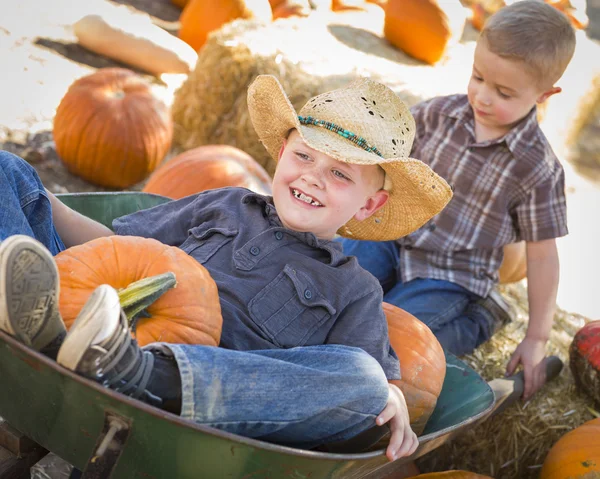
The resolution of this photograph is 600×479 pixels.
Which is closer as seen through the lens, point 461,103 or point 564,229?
point 564,229

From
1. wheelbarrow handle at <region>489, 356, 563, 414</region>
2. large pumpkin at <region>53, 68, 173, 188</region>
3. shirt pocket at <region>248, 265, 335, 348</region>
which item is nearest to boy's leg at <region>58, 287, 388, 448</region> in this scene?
shirt pocket at <region>248, 265, 335, 348</region>

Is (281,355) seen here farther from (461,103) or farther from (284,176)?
(461,103)

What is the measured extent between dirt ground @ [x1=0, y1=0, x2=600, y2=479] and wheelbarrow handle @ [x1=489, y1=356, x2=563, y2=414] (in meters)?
1.51

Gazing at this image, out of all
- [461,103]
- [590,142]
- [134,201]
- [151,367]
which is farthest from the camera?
[590,142]

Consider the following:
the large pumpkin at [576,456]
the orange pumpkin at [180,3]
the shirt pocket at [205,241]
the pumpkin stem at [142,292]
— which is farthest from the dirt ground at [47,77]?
the pumpkin stem at [142,292]

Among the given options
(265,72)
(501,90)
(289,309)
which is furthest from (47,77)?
(289,309)

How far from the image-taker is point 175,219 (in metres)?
2.19

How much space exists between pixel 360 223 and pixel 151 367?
1.06 metres

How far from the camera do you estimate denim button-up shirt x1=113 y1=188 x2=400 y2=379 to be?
192 cm

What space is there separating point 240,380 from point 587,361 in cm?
198

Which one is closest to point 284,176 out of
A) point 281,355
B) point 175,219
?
point 175,219

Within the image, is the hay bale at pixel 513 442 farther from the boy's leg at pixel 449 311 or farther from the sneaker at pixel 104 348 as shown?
the sneaker at pixel 104 348

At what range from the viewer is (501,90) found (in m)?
2.74

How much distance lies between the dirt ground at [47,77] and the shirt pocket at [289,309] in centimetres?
263
